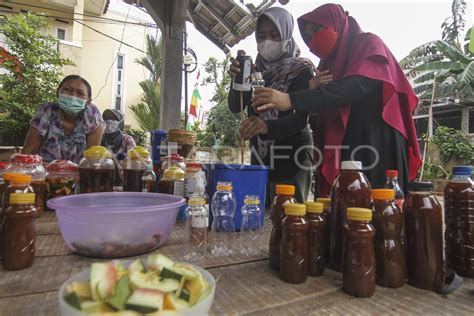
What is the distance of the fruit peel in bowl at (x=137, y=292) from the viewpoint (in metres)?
0.41

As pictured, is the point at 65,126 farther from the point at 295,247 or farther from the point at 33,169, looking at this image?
the point at 295,247

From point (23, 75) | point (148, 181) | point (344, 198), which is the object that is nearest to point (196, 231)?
point (344, 198)

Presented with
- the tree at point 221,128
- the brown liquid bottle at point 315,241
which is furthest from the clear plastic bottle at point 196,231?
the tree at point 221,128

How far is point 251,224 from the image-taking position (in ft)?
3.82

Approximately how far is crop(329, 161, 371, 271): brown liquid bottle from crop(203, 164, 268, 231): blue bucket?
387 mm

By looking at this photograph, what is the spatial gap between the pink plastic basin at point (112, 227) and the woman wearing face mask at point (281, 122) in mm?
839

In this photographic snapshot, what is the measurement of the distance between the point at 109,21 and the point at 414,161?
12.2m

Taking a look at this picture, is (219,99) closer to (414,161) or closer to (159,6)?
(159,6)

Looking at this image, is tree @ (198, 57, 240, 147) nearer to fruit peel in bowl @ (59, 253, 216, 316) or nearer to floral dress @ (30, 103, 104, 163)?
floral dress @ (30, 103, 104, 163)

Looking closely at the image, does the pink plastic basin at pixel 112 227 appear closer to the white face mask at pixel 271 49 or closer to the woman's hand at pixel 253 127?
the woman's hand at pixel 253 127

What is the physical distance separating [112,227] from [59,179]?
0.77 meters

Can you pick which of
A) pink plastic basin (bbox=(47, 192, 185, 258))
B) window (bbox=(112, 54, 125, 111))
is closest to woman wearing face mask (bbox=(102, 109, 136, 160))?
pink plastic basin (bbox=(47, 192, 185, 258))

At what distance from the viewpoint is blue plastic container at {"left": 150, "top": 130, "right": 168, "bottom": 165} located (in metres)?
1.75

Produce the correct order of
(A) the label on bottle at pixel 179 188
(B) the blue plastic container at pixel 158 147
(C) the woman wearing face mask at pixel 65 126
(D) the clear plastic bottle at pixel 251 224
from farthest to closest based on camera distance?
1. (C) the woman wearing face mask at pixel 65 126
2. (B) the blue plastic container at pixel 158 147
3. (A) the label on bottle at pixel 179 188
4. (D) the clear plastic bottle at pixel 251 224
